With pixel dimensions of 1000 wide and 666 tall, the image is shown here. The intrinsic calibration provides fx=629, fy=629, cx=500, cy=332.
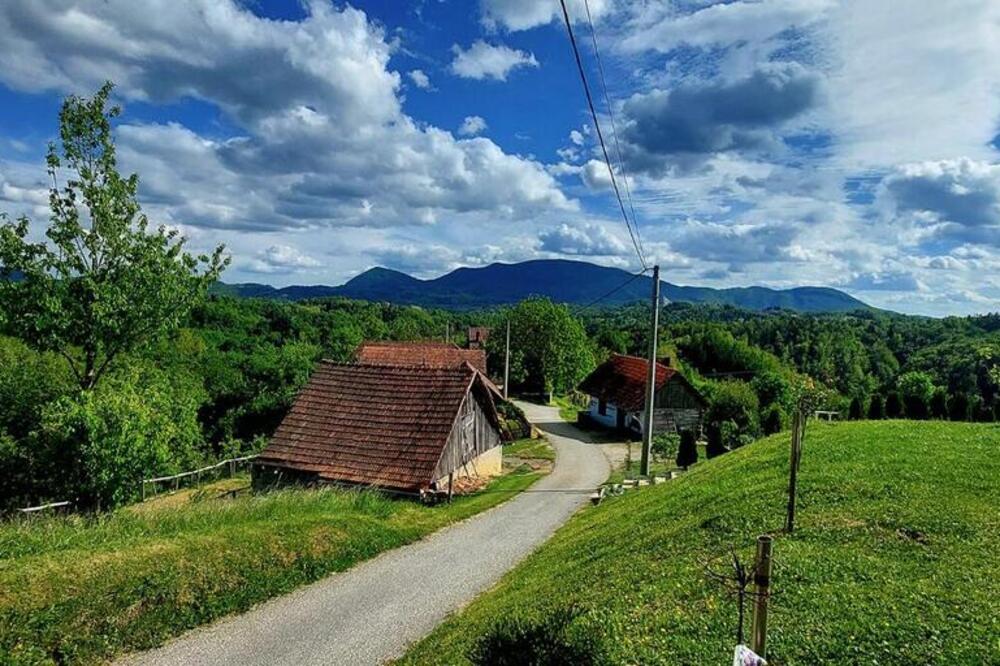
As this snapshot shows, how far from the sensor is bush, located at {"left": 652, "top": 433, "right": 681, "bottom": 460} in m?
35.1

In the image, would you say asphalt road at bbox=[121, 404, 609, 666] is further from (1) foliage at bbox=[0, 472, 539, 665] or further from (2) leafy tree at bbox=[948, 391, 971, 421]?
(2) leafy tree at bbox=[948, 391, 971, 421]

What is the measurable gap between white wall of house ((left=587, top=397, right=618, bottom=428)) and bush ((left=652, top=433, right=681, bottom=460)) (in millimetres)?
8468

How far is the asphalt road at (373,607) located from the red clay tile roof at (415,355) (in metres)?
32.5

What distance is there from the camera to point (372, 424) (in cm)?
2436

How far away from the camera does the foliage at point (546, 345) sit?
216ft

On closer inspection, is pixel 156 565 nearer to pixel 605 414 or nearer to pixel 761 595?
pixel 761 595

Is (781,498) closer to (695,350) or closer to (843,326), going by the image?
(695,350)

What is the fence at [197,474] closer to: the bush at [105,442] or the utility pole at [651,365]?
the bush at [105,442]

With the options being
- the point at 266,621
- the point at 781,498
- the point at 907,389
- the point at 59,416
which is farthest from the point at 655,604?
the point at 907,389

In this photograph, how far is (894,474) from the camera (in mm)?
14453

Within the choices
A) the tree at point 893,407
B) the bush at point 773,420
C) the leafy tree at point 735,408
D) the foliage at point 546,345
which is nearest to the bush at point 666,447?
the leafy tree at point 735,408

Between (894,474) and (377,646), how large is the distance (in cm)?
1193

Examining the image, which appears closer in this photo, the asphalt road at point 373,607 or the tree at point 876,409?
the asphalt road at point 373,607

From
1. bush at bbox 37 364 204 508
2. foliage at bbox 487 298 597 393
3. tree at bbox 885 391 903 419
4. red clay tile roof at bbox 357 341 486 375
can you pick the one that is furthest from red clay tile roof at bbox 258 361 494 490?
foliage at bbox 487 298 597 393
